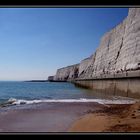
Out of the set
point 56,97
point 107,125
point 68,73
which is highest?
point 68,73

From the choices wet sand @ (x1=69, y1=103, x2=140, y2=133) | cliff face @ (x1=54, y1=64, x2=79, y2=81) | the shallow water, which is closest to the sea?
the shallow water

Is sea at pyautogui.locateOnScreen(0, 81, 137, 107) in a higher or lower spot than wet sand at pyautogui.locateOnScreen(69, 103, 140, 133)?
higher

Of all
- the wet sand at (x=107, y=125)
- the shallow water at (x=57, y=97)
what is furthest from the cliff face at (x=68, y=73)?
Answer: the wet sand at (x=107, y=125)

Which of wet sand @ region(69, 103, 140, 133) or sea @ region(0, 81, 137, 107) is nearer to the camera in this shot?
wet sand @ region(69, 103, 140, 133)

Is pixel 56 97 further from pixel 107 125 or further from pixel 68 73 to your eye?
pixel 68 73

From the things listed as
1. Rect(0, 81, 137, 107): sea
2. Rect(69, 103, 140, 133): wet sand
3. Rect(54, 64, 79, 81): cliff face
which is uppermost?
Rect(54, 64, 79, 81): cliff face

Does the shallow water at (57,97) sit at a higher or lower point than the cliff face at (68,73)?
lower

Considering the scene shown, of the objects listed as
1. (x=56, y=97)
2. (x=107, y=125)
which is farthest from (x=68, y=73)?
(x=107, y=125)

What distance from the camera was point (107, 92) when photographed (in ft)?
54.1

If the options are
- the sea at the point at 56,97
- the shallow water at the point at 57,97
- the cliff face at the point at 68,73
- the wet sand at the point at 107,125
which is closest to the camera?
the wet sand at the point at 107,125

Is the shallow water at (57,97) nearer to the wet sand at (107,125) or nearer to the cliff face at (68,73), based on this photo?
the wet sand at (107,125)

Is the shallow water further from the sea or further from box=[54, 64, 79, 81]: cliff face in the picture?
box=[54, 64, 79, 81]: cliff face
